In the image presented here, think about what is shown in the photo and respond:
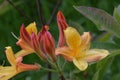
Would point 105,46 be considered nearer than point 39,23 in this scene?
Yes

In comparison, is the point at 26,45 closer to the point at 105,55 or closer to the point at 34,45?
the point at 34,45

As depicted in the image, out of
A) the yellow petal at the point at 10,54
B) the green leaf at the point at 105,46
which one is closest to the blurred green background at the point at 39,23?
the green leaf at the point at 105,46

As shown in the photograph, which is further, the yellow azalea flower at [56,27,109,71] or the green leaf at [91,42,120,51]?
the green leaf at [91,42,120,51]

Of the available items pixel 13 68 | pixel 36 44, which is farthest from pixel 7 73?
pixel 36 44

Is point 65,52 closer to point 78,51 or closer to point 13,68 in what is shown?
point 78,51

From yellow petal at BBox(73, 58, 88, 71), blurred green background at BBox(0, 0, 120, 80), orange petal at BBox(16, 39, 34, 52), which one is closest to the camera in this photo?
yellow petal at BBox(73, 58, 88, 71)

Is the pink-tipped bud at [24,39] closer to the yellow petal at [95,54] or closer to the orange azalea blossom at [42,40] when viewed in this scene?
the orange azalea blossom at [42,40]

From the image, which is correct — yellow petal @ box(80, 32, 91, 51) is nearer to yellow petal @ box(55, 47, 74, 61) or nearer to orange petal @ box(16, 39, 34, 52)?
yellow petal @ box(55, 47, 74, 61)

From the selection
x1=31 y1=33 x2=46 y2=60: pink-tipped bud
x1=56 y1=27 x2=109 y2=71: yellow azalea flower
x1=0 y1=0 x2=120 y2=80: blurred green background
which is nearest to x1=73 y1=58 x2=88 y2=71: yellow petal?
x1=56 y1=27 x2=109 y2=71: yellow azalea flower
